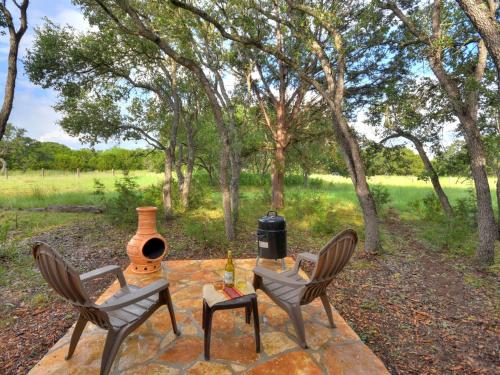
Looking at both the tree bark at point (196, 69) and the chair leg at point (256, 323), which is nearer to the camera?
the chair leg at point (256, 323)

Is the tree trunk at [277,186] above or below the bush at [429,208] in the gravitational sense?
above

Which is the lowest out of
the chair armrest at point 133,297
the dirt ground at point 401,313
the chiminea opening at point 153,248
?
the dirt ground at point 401,313

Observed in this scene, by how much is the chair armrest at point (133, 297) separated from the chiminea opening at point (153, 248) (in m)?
2.07

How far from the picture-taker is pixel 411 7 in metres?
6.91

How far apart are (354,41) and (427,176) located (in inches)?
168

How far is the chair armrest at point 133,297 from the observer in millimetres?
2191

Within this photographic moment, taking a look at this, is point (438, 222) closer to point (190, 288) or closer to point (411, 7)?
point (411, 7)

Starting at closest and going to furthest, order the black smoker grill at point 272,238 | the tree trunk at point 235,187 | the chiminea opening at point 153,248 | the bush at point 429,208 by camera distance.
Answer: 1. the chiminea opening at point 153,248
2. the black smoker grill at point 272,238
3. the tree trunk at point 235,187
4. the bush at point 429,208

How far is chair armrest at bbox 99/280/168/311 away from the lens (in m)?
2.19

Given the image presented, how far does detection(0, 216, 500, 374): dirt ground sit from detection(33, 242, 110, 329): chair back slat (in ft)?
3.62

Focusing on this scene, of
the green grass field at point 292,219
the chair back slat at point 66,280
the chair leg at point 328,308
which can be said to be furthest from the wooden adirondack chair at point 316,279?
the green grass field at point 292,219

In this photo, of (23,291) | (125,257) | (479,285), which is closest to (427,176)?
(479,285)

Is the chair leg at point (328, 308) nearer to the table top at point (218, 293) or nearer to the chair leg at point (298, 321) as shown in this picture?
the chair leg at point (298, 321)

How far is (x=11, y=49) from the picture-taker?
17.4 ft
